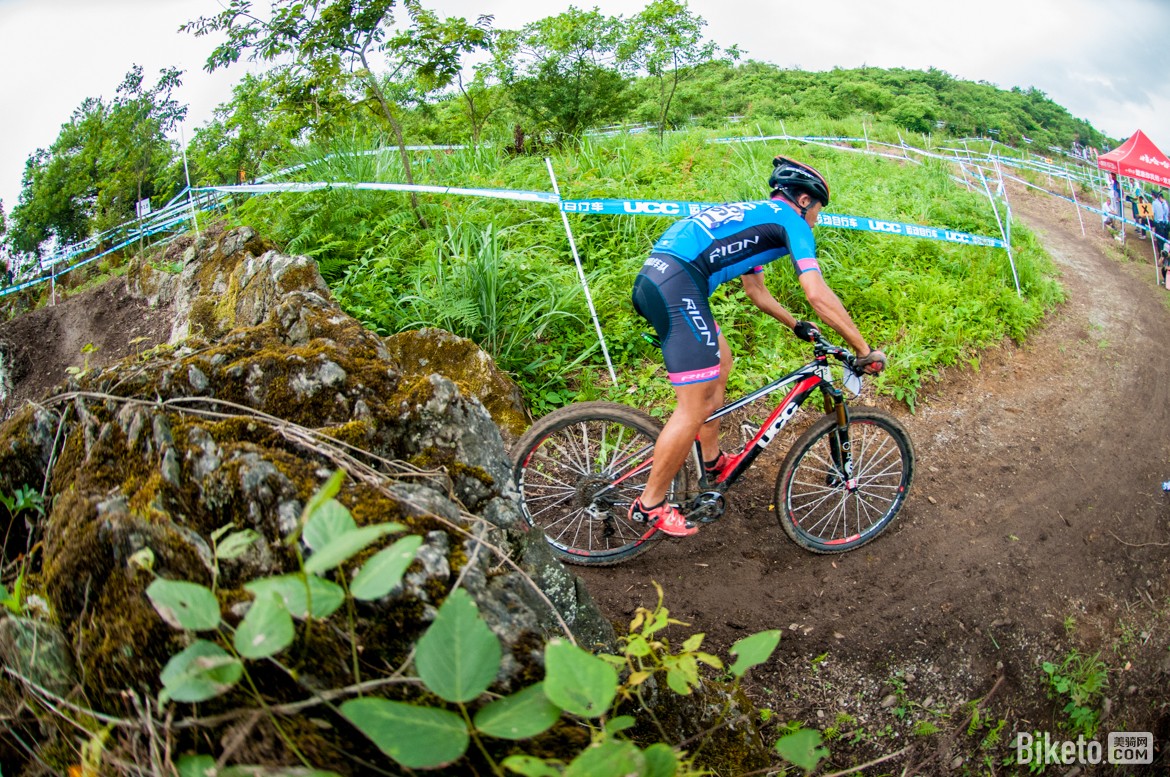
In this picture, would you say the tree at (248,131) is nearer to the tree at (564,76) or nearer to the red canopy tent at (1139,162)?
the tree at (564,76)

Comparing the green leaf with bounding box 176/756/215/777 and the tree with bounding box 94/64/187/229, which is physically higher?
the tree with bounding box 94/64/187/229

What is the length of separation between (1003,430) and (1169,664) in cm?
267

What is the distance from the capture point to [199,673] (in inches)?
46.3

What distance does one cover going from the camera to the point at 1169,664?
422 cm

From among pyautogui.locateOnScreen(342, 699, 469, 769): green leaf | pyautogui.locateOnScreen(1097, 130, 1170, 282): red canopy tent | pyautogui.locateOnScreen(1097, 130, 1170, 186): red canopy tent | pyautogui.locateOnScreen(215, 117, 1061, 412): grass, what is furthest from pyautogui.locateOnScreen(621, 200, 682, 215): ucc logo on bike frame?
pyautogui.locateOnScreen(1097, 130, 1170, 186): red canopy tent

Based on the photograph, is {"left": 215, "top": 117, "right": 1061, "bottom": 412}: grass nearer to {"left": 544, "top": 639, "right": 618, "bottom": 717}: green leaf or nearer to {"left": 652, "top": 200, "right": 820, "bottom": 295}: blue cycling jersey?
{"left": 652, "top": 200, "right": 820, "bottom": 295}: blue cycling jersey

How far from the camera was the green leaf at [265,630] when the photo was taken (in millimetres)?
1104

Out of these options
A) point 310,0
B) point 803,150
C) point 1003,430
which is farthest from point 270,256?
point 803,150

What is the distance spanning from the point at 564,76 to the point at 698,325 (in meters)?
9.11

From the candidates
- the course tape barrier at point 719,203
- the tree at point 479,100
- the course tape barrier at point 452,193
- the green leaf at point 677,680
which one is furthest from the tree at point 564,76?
the green leaf at point 677,680

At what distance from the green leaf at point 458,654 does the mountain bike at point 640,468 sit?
2.99 meters

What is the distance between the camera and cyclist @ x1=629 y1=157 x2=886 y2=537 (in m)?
3.97

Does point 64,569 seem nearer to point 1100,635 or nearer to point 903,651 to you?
point 903,651

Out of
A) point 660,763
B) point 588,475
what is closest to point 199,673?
point 660,763
